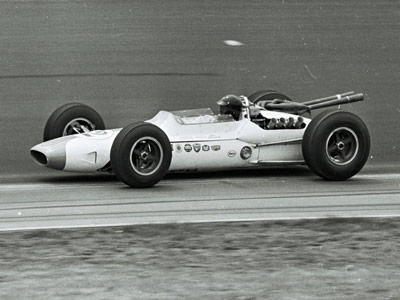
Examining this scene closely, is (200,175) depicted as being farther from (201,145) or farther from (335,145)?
(335,145)

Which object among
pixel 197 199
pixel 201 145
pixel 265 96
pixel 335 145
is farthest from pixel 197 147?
pixel 265 96

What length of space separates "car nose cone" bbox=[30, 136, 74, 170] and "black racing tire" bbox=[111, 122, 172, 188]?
0.62 meters

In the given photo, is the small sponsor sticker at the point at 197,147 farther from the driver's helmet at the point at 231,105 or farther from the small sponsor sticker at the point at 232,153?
the driver's helmet at the point at 231,105

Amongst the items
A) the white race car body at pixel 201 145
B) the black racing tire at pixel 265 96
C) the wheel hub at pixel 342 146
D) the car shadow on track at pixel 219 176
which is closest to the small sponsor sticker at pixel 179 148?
the white race car body at pixel 201 145

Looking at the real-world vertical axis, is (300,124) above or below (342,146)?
above

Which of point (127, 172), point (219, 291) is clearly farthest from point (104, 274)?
point (127, 172)

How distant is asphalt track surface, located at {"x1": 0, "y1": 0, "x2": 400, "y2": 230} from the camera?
1074 centimetres

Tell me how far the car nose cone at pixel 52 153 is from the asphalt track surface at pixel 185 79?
26cm

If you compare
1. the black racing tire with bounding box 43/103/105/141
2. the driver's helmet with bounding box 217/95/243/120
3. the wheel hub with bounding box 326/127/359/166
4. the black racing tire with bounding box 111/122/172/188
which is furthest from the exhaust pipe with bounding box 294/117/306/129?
the black racing tire with bounding box 43/103/105/141

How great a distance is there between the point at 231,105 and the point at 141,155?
130cm

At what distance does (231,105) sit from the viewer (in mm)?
11992

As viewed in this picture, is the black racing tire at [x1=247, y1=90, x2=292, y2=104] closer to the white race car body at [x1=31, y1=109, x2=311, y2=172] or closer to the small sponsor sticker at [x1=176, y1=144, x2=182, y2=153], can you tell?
the white race car body at [x1=31, y1=109, x2=311, y2=172]

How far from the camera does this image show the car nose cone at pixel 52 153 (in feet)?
37.4

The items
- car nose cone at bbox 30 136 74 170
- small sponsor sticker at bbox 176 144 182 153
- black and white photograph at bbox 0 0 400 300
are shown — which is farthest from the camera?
small sponsor sticker at bbox 176 144 182 153
